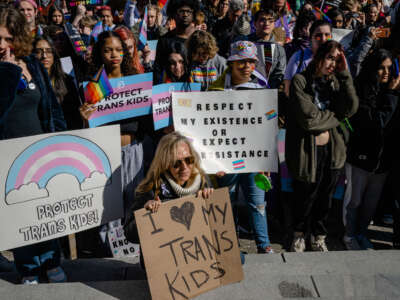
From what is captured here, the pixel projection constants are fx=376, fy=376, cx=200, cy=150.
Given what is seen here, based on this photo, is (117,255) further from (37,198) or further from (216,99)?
(216,99)

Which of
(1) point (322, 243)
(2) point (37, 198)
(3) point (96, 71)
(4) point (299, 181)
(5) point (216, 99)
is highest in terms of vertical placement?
(3) point (96, 71)

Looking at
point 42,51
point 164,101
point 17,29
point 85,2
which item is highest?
point 85,2

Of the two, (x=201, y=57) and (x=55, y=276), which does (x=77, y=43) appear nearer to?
(x=201, y=57)

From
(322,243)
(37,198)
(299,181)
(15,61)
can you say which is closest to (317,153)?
(299,181)

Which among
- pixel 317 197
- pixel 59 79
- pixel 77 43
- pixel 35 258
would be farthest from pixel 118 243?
pixel 77 43

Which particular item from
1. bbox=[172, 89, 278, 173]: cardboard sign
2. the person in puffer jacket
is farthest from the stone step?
the person in puffer jacket

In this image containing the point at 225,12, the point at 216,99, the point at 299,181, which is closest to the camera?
the point at 216,99

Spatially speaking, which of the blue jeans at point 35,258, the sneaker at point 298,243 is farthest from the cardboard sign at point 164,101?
the sneaker at point 298,243

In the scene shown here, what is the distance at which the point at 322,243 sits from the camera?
3471 millimetres

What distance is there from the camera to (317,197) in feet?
11.2

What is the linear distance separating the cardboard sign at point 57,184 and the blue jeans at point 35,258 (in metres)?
0.14

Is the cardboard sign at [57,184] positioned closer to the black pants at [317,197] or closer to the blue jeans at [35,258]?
the blue jeans at [35,258]

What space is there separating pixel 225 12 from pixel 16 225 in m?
4.88

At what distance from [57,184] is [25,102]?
596 mm
